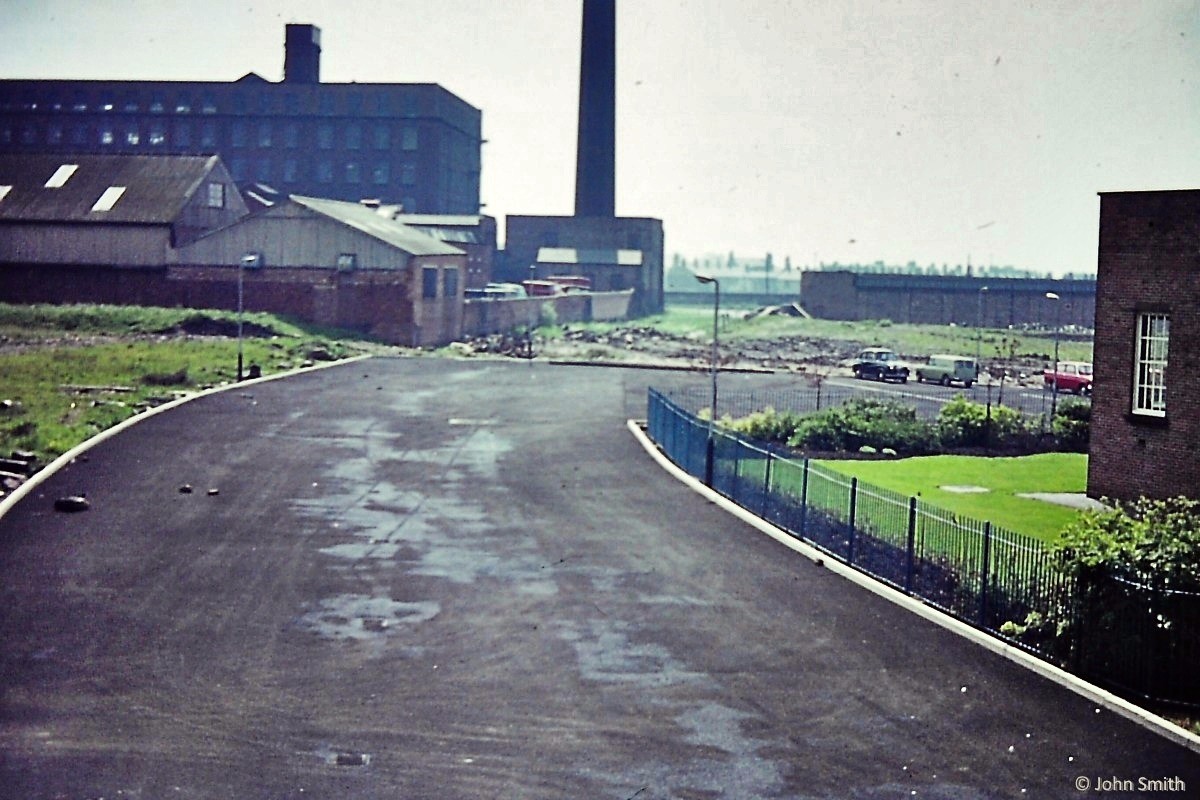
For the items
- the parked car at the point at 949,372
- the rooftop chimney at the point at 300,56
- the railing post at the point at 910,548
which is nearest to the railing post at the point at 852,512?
the railing post at the point at 910,548

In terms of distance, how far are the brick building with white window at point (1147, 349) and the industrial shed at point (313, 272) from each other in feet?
163

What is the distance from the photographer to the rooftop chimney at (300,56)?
12188cm

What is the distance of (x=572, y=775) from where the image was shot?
48.7 feet

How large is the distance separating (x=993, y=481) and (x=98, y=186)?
61778 millimetres

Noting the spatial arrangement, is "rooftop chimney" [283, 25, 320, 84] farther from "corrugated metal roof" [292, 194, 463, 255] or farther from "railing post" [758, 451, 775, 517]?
"railing post" [758, 451, 775, 517]

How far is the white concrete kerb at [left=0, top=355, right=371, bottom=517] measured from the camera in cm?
3036

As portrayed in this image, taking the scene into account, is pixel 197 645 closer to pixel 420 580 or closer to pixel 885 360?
Answer: pixel 420 580

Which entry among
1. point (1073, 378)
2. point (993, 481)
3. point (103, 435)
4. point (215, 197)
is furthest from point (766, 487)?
point (215, 197)

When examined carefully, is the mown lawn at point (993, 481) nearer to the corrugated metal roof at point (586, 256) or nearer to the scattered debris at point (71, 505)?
the scattered debris at point (71, 505)

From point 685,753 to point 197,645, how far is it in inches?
303

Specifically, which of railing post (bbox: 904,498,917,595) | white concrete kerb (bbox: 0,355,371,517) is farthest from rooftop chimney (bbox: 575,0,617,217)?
railing post (bbox: 904,498,917,595)

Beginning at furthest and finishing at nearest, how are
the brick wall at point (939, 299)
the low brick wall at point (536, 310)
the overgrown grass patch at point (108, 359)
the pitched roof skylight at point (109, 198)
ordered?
the brick wall at point (939, 299) < the low brick wall at point (536, 310) < the pitched roof skylight at point (109, 198) < the overgrown grass patch at point (108, 359)

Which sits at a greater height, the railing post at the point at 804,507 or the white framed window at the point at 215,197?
the white framed window at the point at 215,197

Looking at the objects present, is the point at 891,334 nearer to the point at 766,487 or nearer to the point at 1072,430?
the point at 1072,430
